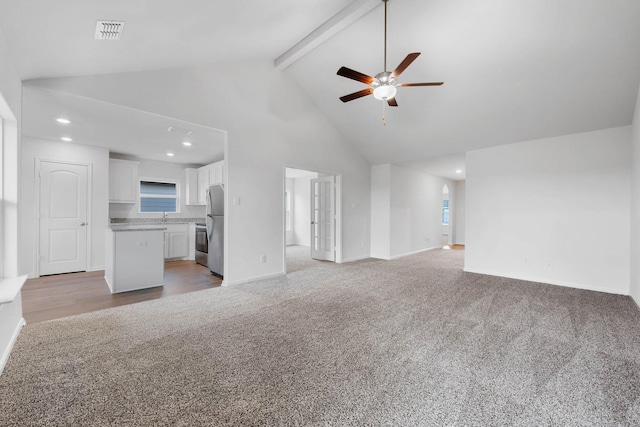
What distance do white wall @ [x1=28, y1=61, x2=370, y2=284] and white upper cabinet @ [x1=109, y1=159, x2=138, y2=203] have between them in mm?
3020

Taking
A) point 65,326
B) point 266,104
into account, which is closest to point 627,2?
point 266,104

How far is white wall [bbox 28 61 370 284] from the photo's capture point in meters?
3.36

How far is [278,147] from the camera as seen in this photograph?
4754 millimetres

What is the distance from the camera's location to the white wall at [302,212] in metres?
9.13

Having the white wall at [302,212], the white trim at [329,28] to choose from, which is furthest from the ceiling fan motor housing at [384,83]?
the white wall at [302,212]

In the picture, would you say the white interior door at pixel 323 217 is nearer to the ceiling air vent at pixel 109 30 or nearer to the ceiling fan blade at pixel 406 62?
the ceiling fan blade at pixel 406 62

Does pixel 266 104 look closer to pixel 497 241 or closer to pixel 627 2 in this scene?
pixel 627 2

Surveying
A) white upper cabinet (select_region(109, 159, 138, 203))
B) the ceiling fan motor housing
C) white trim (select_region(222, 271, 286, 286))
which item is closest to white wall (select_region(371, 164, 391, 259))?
white trim (select_region(222, 271, 286, 286))

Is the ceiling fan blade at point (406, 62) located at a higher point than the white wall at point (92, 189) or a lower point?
higher

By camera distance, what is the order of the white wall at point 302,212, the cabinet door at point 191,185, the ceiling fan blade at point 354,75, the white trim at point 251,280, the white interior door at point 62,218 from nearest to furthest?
the ceiling fan blade at point 354,75
the white trim at point 251,280
the white interior door at point 62,218
the cabinet door at point 191,185
the white wall at point 302,212

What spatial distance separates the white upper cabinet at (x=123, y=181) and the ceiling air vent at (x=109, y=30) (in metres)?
4.15

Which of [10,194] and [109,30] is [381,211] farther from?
[10,194]

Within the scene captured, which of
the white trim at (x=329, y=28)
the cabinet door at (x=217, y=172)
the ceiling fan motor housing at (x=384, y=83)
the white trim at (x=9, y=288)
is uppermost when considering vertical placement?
the white trim at (x=329, y=28)

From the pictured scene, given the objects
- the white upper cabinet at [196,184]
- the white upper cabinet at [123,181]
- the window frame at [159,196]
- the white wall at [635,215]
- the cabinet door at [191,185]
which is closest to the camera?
the white wall at [635,215]
